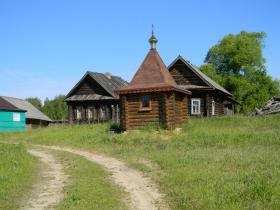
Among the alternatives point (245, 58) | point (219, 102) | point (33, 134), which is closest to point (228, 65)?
point (245, 58)

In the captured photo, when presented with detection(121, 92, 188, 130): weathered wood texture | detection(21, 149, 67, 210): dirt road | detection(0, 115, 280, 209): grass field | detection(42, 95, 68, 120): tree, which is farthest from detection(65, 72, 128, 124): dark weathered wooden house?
detection(42, 95, 68, 120): tree

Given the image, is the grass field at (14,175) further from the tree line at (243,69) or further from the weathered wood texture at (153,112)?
the tree line at (243,69)

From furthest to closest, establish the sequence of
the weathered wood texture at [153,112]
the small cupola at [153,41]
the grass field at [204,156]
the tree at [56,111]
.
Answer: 1. the tree at [56,111]
2. the small cupola at [153,41]
3. the weathered wood texture at [153,112]
4. the grass field at [204,156]

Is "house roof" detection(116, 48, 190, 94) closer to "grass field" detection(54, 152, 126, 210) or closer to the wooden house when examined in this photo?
"grass field" detection(54, 152, 126, 210)

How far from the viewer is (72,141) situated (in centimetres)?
2816

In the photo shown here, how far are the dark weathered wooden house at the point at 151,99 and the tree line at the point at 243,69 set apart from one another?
35147 mm

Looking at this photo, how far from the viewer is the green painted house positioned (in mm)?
46875

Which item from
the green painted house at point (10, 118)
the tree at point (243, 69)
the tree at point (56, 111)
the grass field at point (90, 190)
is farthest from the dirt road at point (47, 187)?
the tree at point (56, 111)

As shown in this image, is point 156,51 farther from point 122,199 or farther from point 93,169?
point 122,199

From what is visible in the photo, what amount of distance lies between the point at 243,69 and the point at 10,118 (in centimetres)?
3622

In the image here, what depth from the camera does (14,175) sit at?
15.0 meters

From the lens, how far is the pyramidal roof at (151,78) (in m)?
29.2

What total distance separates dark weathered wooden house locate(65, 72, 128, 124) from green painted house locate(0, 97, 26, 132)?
23.0 feet

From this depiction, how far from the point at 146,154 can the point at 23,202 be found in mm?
9621
